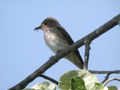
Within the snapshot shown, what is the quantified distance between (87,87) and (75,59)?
3.39 metres

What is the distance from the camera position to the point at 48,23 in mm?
4969

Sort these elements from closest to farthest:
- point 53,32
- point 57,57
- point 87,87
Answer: point 87,87 → point 57,57 → point 53,32

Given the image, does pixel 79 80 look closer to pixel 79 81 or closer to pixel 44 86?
pixel 79 81

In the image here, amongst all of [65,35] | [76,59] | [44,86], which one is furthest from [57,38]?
[44,86]

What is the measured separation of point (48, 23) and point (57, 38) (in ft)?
1.88

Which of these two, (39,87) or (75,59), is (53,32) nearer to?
(75,59)

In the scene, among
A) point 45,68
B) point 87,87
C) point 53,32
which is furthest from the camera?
point 53,32

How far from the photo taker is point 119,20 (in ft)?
5.88

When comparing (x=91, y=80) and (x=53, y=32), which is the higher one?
(x=53, y=32)

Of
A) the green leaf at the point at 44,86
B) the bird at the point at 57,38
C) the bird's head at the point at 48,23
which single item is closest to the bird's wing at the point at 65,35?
the bird at the point at 57,38

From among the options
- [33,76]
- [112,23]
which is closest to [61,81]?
[33,76]

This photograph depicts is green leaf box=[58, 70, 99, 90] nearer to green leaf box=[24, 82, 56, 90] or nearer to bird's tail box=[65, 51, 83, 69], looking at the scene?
green leaf box=[24, 82, 56, 90]

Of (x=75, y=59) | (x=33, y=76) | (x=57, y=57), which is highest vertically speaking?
(x=75, y=59)

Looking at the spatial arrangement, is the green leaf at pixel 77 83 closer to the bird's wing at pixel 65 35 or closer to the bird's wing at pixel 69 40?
the bird's wing at pixel 69 40
